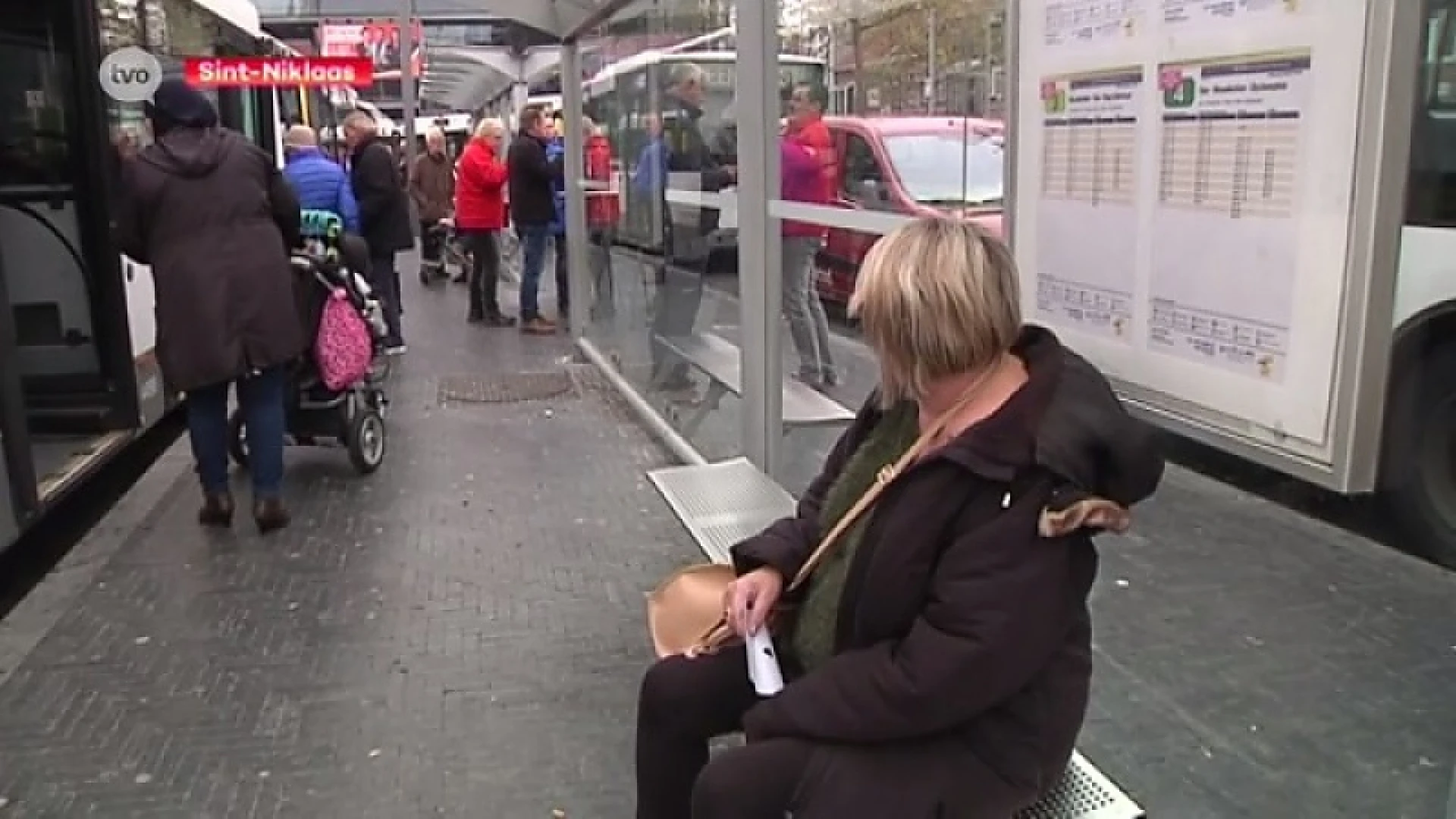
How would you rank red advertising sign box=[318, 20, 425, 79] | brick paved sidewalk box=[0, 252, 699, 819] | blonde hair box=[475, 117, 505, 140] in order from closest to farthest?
1. brick paved sidewalk box=[0, 252, 699, 819]
2. blonde hair box=[475, 117, 505, 140]
3. red advertising sign box=[318, 20, 425, 79]

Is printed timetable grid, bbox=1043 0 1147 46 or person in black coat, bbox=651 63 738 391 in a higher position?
printed timetable grid, bbox=1043 0 1147 46

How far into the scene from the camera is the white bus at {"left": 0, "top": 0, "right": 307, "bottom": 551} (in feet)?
21.2

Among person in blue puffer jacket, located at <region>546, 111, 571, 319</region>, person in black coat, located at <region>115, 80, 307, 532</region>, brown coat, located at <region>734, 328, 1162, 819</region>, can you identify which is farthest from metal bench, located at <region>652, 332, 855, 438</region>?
person in blue puffer jacket, located at <region>546, 111, 571, 319</region>

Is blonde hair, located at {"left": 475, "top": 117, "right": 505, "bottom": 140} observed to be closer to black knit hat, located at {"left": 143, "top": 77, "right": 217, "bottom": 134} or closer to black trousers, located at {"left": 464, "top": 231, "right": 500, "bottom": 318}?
black trousers, located at {"left": 464, "top": 231, "right": 500, "bottom": 318}


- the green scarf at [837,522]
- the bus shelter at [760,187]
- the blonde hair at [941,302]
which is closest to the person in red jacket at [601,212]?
the bus shelter at [760,187]

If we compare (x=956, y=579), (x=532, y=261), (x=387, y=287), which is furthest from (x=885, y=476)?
(x=532, y=261)

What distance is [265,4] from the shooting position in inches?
1217

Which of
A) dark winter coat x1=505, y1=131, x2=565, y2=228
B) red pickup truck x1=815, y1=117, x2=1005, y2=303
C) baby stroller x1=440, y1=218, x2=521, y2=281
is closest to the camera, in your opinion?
red pickup truck x1=815, y1=117, x2=1005, y2=303

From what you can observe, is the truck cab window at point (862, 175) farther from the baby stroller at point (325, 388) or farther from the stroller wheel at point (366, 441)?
the stroller wheel at point (366, 441)

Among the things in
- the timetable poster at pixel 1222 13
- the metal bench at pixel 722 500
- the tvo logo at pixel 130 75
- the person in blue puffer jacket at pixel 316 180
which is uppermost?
the tvo logo at pixel 130 75

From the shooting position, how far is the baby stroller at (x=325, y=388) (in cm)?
623

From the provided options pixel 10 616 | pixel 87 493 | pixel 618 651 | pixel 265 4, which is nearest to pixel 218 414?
pixel 10 616

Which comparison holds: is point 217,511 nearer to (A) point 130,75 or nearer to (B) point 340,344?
(B) point 340,344

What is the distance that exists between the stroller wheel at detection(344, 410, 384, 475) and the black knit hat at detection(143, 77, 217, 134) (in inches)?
68.3
